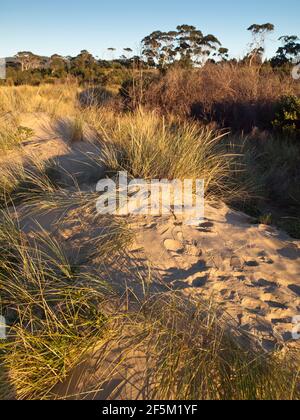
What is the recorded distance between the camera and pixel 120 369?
2.23 meters

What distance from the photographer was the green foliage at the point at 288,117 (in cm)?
667

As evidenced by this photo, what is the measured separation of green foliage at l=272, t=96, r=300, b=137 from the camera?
667cm

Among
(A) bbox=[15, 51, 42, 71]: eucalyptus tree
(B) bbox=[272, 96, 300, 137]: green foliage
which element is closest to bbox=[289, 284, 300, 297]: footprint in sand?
(B) bbox=[272, 96, 300, 137]: green foliage

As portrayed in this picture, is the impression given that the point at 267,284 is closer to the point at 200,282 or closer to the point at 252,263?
the point at 252,263

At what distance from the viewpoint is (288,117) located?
672 cm

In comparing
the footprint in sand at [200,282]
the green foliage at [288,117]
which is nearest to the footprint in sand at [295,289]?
the footprint in sand at [200,282]

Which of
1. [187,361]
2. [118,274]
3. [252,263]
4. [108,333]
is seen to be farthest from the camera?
[252,263]

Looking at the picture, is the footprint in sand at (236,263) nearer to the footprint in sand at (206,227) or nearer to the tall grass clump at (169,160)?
the footprint in sand at (206,227)

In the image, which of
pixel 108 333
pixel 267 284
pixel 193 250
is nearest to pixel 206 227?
pixel 193 250

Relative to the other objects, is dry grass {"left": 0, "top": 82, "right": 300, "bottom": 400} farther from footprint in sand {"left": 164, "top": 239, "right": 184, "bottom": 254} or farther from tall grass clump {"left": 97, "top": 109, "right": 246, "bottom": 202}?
tall grass clump {"left": 97, "top": 109, "right": 246, "bottom": 202}

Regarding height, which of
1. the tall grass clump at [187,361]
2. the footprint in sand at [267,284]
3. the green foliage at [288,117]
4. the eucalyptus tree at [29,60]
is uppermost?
the eucalyptus tree at [29,60]
